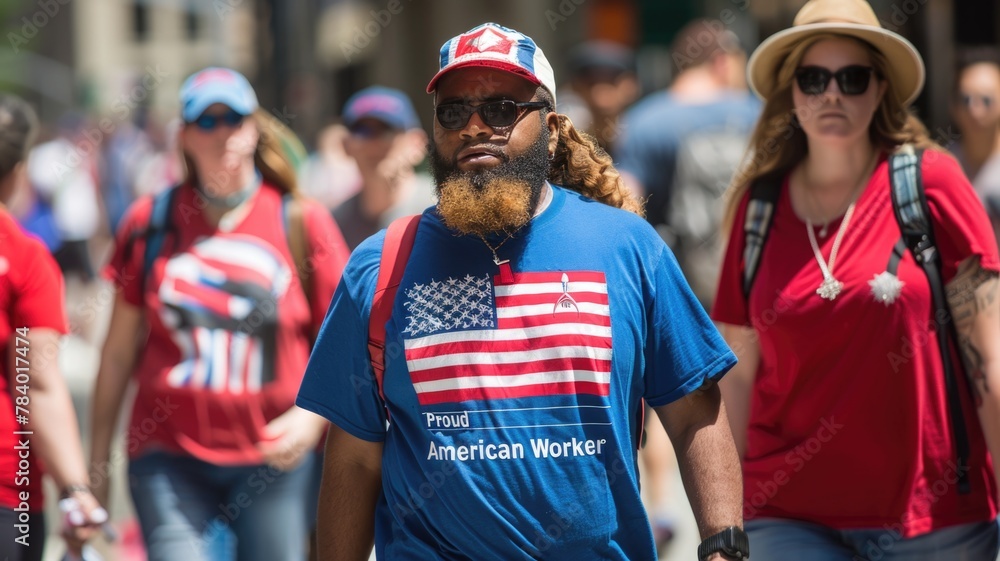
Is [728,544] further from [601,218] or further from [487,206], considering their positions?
[487,206]

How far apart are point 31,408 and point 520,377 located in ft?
6.51

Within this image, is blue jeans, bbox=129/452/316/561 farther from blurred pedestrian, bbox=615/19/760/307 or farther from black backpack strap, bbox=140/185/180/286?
blurred pedestrian, bbox=615/19/760/307

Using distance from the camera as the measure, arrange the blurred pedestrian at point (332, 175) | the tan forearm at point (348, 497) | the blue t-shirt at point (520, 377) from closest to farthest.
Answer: the blue t-shirt at point (520, 377), the tan forearm at point (348, 497), the blurred pedestrian at point (332, 175)

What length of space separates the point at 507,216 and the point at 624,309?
0.35 meters

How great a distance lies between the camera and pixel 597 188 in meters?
3.87

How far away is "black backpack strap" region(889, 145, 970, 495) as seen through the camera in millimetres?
4195

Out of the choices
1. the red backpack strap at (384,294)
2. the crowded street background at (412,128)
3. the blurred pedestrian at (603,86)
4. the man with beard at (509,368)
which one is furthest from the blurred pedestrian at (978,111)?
the red backpack strap at (384,294)

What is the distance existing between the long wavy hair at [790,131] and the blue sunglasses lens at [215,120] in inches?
77.2

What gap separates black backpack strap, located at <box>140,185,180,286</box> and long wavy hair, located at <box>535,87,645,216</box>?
205 centimetres

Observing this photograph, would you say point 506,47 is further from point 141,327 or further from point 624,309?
point 141,327

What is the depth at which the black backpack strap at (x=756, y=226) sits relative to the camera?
451cm

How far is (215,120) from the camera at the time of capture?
5.65 metres

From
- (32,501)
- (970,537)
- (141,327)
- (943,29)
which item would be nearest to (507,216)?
(970,537)

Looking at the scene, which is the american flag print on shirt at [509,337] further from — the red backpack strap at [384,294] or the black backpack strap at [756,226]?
the black backpack strap at [756,226]
